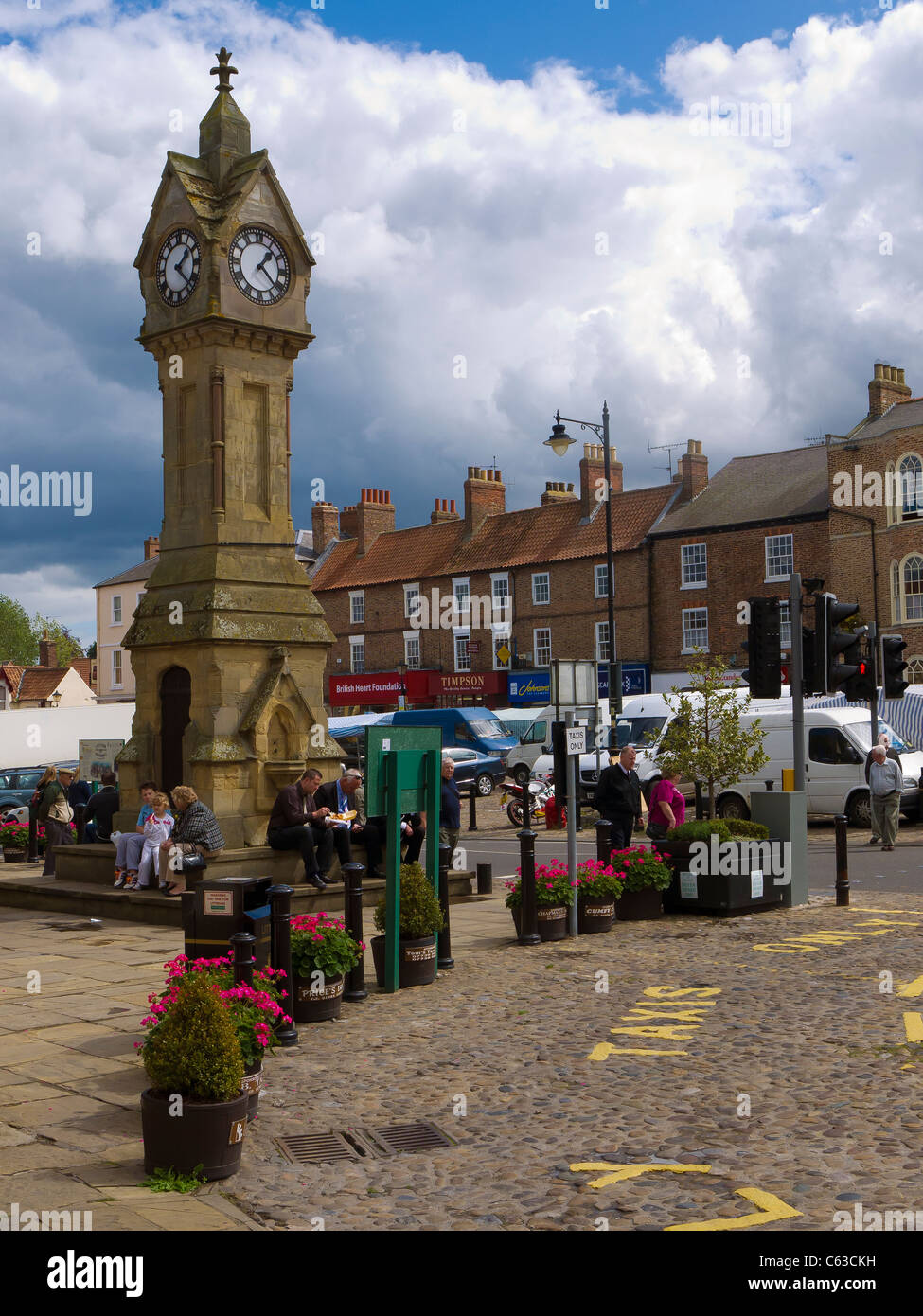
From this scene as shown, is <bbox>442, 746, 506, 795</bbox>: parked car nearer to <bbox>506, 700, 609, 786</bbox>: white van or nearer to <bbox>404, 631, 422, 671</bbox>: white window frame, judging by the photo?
<bbox>506, 700, 609, 786</bbox>: white van

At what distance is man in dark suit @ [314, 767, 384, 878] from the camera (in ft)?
49.9

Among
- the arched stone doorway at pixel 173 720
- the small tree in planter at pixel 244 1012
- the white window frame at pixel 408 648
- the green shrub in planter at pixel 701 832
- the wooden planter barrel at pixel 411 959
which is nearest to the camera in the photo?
the small tree in planter at pixel 244 1012

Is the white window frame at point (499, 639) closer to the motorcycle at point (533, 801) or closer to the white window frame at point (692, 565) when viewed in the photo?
the white window frame at point (692, 565)

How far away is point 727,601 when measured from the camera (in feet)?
153

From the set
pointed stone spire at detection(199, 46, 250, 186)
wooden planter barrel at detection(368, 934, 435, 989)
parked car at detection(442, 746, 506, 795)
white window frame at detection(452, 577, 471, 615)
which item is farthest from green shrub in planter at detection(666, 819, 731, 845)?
white window frame at detection(452, 577, 471, 615)

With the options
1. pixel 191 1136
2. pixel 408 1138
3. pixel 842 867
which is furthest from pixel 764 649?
pixel 191 1136

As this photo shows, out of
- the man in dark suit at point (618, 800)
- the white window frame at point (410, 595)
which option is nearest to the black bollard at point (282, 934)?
the man in dark suit at point (618, 800)

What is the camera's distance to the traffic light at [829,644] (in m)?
15.5

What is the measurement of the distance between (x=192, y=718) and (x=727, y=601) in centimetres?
3371

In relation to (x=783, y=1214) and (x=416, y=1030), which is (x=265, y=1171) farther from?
(x=416, y=1030)

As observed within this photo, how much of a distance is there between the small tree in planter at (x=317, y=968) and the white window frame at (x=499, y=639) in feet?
144

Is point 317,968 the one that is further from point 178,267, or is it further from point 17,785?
point 17,785

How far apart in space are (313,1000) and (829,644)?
28.9 feet

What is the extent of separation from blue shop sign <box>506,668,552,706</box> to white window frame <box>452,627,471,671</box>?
343cm
